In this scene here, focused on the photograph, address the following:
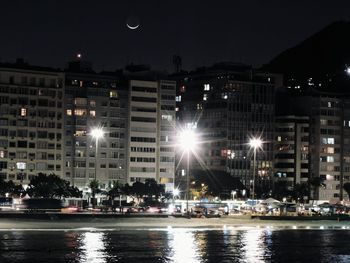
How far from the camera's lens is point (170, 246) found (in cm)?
6738

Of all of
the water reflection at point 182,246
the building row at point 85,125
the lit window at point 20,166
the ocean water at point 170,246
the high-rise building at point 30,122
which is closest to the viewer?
the water reflection at point 182,246

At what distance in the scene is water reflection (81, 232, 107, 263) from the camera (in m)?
58.0

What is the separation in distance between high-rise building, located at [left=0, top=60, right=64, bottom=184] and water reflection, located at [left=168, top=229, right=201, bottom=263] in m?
94.4

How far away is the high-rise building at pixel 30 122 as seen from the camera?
17400cm

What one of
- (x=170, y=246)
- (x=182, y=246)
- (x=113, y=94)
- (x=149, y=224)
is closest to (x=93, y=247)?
(x=170, y=246)

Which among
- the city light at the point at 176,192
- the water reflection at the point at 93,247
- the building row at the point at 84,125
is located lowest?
the water reflection at the point at 93,247

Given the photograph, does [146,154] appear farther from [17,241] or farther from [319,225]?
[17,241]

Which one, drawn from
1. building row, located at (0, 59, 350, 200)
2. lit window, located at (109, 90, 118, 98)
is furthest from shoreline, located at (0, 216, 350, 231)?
lit window, located at (109, 90, 118, 98)

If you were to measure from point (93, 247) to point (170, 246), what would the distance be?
6.11m

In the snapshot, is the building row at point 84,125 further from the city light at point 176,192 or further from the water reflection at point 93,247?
the water reflection at point 93,247

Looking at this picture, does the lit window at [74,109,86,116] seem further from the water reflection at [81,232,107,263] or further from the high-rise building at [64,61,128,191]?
the water reflection at [81,232,107,263]

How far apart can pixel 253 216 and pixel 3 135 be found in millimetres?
73994

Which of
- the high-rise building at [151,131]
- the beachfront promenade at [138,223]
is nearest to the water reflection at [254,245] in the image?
the beachfront promenade at [138,223]

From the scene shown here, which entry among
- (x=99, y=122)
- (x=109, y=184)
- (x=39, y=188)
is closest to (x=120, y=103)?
(x=99, y=122)
